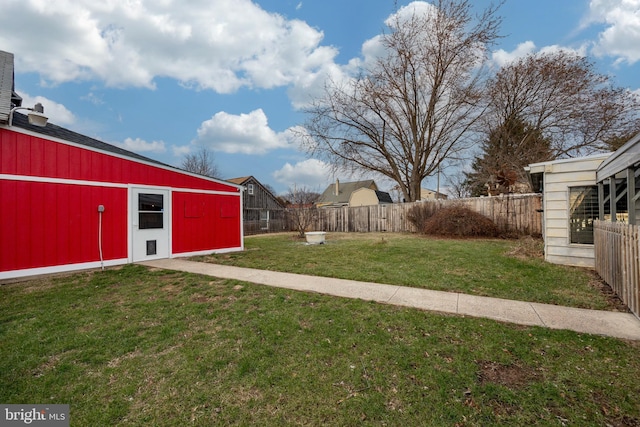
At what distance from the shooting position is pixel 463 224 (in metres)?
12.3

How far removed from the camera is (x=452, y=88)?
1736cm

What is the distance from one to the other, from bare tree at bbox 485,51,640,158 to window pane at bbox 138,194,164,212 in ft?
61.9

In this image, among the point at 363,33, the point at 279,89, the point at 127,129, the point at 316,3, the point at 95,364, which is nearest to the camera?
the point at 95,364

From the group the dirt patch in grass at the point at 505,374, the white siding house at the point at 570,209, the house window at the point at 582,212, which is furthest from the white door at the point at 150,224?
the house window at the point at 582,212

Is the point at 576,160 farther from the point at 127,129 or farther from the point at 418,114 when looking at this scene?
the point at 127,129

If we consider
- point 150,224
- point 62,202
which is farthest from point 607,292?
point 62,202

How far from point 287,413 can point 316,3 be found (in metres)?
12.7

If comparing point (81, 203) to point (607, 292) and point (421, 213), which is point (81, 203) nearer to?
point (607, 292)

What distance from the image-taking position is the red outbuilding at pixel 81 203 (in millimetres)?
5793

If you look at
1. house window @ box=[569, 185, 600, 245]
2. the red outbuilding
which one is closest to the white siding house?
house window @ box=[569, 185, 600, 245]

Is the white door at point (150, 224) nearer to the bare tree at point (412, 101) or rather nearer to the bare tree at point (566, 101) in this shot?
the bare tree at point (412, 101)

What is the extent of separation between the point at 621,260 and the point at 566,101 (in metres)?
16.1

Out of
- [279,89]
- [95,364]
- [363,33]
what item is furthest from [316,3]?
[95,364]

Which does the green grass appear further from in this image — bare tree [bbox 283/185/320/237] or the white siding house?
bare tree [bbox 283/185/320/237]
